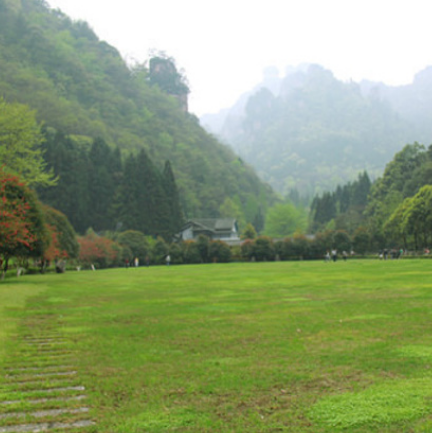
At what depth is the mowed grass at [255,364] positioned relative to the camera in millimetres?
4840

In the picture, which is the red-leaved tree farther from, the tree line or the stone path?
the tree line

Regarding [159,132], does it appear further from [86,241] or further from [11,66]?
[86,241]

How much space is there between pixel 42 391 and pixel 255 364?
10.3 feet

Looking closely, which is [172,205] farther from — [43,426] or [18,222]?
[43,426]

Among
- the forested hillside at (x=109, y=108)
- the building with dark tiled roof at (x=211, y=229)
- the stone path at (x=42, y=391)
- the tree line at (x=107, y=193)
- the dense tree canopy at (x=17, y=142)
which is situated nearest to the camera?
the stone path at (x=42, y=391)

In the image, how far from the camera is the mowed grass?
484 centimetres

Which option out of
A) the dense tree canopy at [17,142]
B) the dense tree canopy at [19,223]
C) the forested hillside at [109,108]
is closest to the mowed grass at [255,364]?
the dense tree canopy at [19,223]

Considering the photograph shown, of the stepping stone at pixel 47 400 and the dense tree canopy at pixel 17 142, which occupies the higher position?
the dense tree canopy at pixel 17 142

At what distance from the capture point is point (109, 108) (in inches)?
5453

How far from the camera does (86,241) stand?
189 feet

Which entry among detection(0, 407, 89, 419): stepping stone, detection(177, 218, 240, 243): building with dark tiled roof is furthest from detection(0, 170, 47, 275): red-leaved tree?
detection(177, 218, 240, 243): building with dark tiled roof

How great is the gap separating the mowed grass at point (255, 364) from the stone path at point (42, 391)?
0.21m

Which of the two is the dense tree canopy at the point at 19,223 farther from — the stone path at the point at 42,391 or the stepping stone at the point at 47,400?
the stepping stone at the point at 47,400

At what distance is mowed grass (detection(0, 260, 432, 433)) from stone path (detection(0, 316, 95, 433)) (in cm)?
21
